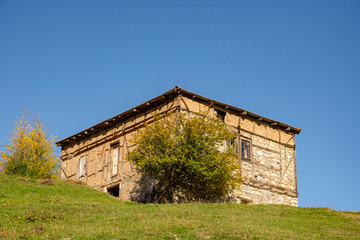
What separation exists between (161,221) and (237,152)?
1371 centimetres

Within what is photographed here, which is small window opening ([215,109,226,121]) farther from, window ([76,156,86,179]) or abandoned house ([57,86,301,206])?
window ([76,156,86,179])

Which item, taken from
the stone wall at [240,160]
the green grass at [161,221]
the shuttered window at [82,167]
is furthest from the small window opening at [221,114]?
the shuttered window at [82,167]

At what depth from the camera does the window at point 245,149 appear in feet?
106

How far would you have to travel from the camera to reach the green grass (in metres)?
17.1

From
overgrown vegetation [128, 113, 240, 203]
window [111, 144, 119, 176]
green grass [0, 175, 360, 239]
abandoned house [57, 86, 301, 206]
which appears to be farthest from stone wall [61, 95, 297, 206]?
green grass [0, 175, 360, 239]

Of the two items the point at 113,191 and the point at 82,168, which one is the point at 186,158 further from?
the point at 82,168

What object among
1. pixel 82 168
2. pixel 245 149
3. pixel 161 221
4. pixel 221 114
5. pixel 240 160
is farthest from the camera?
pixel 82 168

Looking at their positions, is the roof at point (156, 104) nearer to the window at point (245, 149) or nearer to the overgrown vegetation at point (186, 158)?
the window at point (245, 149)

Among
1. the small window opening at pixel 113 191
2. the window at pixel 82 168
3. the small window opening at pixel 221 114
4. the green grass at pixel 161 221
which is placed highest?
the small window opening at pixel 221 114

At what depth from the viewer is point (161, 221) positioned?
62.0 feet

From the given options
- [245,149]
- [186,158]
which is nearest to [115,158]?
[186,158]

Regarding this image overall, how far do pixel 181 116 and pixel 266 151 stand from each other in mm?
7992

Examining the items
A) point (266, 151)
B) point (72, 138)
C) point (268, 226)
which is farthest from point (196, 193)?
point (72, 138)

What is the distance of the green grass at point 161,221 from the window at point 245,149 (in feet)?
22.2
